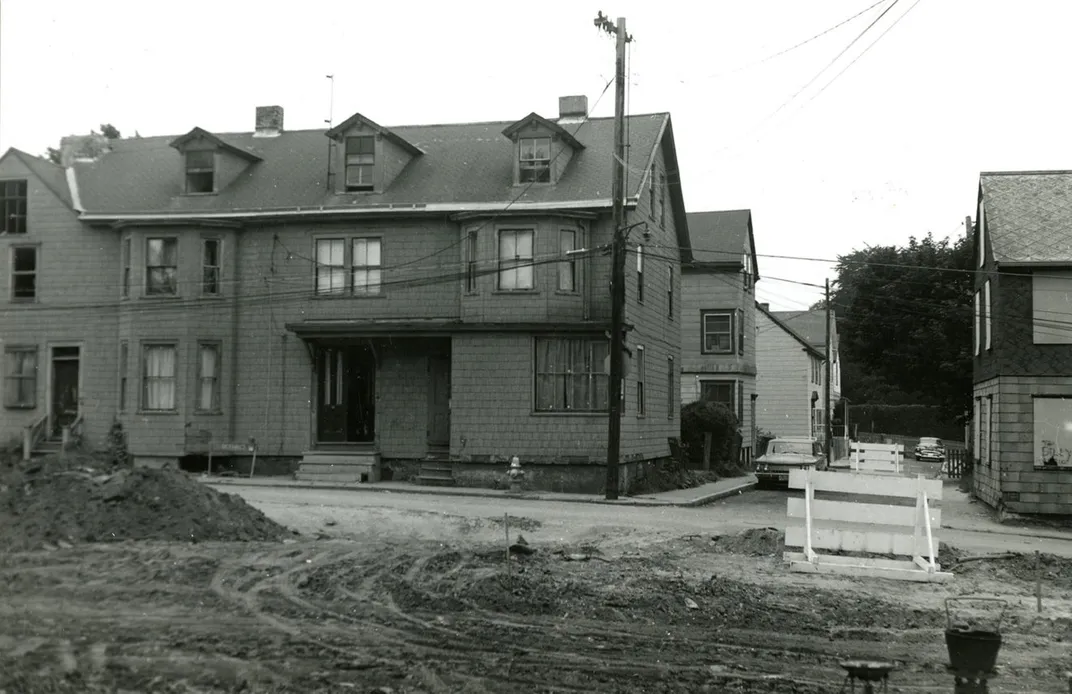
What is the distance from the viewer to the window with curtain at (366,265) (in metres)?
27.5

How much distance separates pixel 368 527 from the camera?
17.1 meters

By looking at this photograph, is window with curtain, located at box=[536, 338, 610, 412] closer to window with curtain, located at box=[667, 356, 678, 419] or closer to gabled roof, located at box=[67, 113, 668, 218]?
gabled roof, located at box=[67, 113, 668, 218]

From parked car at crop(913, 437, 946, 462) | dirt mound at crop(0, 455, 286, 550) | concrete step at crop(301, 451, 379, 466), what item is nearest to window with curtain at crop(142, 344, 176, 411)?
concrete step at crop(301, 451, 379, 466)

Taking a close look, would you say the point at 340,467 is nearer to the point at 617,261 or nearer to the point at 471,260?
the point at 471,260

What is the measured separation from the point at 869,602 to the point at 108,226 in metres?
23.1

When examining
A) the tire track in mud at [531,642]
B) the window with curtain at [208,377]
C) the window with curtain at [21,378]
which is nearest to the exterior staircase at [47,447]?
the window with curtain at [21,378]

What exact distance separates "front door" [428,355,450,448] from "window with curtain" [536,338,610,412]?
102 inches

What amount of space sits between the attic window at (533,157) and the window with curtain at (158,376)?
10207 mm

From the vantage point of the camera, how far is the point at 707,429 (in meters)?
37.3

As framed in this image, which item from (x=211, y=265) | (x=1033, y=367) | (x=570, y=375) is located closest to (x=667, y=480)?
(x=570, y=375)

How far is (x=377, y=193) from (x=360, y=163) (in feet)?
3.48

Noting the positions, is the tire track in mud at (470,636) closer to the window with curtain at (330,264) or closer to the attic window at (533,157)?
the window with curtain at (330,264)

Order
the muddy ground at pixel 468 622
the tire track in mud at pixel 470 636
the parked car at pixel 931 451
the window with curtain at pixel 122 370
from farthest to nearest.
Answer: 1. the parked car at pixel 931 451
2. the window with curtain at pixel 122 370
3. the tire track in mud at pixel 470 636
4. the muddy ground at pixel 468 622

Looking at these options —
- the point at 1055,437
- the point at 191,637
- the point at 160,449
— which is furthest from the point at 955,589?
the point at 160,449
